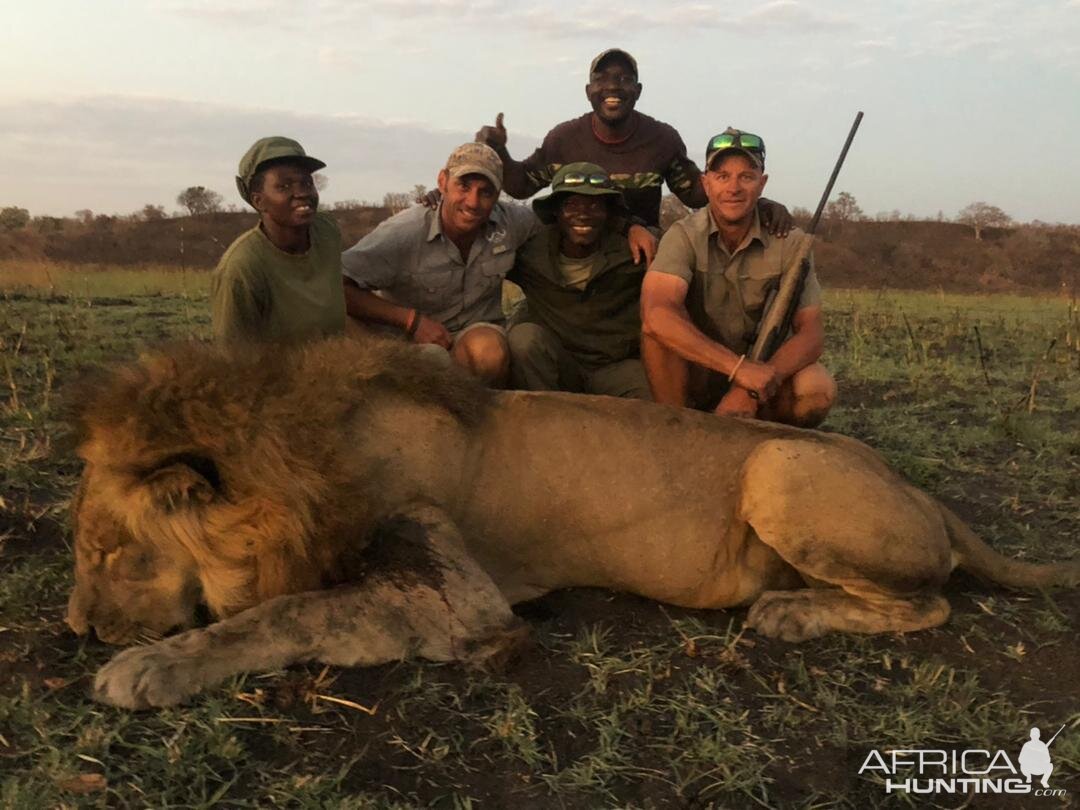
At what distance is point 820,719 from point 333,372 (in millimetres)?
1743

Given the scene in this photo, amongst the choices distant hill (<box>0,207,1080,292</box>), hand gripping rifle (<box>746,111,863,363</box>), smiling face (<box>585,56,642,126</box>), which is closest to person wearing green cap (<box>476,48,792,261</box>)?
smiling face (<box>585,56,642,126</box>)

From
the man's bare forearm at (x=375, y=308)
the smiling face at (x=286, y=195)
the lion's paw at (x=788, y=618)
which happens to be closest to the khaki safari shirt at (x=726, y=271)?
the man's bare forearm at (x=375, y=308)

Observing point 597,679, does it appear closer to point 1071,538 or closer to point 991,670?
point 991,670

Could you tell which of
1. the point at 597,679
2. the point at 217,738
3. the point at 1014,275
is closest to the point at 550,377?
the point at 597,679

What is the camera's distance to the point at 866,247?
32.8 m

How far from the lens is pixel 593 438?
129 inches

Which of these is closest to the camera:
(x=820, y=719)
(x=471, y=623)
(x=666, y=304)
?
(x=820, y=719)

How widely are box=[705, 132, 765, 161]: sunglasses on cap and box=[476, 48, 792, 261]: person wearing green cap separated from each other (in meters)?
1.01

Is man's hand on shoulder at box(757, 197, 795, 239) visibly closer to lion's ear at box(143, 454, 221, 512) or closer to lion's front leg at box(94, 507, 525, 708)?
lion's front leg at box(94, 507, 525, 708)

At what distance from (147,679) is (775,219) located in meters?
3.57

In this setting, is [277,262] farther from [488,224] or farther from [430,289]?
[488,224]

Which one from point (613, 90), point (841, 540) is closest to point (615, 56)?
point (613, 90)

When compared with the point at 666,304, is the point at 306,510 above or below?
below

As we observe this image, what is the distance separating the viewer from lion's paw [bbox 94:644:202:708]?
7.85 ft
